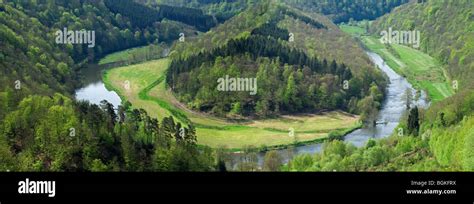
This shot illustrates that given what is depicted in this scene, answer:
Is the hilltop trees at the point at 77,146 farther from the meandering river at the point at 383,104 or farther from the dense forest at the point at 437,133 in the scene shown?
the meandering river at the point at 383,104

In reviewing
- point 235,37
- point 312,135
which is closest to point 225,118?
point 312,135

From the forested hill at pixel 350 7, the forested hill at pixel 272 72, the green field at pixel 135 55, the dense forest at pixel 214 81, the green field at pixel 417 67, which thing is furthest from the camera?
the forested hill at pixel 350 7

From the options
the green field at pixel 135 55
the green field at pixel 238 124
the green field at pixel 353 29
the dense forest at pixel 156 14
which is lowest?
the green field at pixel 238 124

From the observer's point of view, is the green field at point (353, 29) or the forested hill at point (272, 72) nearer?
the forested hill at point (272, 72)

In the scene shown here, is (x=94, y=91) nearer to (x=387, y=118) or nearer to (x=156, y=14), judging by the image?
(x=387, y=118)

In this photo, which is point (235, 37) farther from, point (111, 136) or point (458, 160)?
point (458, 160)
